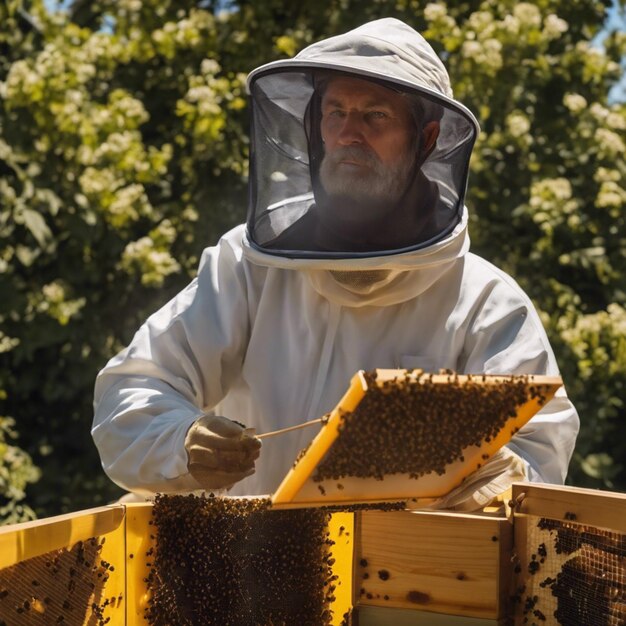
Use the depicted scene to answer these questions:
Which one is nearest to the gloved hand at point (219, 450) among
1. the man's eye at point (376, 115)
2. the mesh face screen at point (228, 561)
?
the mesh face screen at point (228, 561)

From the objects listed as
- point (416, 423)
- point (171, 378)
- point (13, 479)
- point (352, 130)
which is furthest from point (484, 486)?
point (13, 479)

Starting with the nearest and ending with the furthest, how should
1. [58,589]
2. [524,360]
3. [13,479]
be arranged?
[58,589] < [524,360] < [13,479]

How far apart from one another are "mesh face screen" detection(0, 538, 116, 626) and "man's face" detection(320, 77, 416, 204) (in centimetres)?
112

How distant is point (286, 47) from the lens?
591 cm

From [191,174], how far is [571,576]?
4.20 meters

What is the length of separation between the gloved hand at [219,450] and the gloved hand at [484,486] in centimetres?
39

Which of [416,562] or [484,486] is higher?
[484,486]

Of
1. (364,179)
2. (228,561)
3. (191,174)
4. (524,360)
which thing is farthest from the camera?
(191,174)

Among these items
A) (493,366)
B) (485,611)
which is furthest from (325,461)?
(493,366)

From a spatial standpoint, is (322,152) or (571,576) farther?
(322,152)

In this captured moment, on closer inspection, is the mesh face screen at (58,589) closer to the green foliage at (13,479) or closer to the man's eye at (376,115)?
the man's eye at (376,115)

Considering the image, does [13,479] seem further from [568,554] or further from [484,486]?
[568,554]

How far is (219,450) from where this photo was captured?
2.42 meters

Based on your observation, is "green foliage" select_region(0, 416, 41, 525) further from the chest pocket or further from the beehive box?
the beehive box
